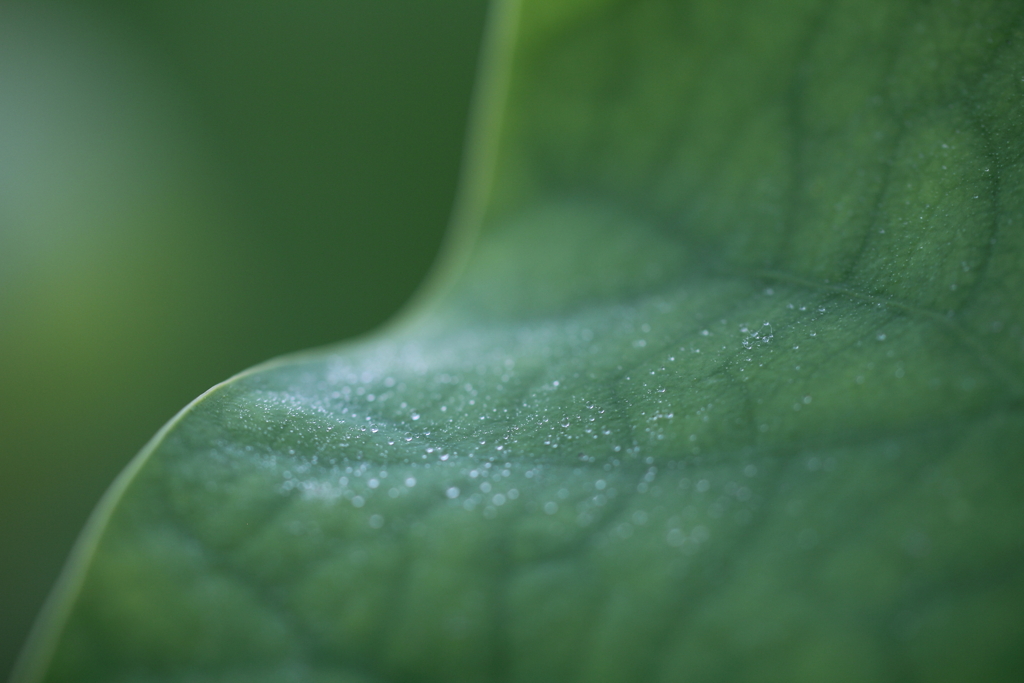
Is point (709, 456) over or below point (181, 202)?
below

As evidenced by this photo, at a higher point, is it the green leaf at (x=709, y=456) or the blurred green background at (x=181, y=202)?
the blurred green background at (x=181, y=202)

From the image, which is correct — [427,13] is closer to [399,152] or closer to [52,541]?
[399,152]

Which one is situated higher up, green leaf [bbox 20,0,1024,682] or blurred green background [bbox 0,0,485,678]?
blurred green background [bbox 0,0,485,678]

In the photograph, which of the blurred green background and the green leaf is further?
the blurred green background

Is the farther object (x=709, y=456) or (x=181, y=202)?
(x=181, y=202)
